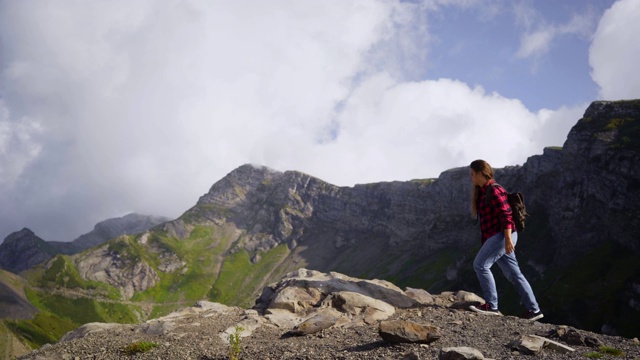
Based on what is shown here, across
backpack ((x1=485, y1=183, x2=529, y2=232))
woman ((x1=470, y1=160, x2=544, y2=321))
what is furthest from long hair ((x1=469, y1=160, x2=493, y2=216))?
backpack ((x1=485, y1=183, x2=529, y2=232))

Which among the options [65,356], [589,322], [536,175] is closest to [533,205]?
[536,175]

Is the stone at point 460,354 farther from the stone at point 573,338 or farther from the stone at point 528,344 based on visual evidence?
the stone at point 573,338

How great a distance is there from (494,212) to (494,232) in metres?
0.81

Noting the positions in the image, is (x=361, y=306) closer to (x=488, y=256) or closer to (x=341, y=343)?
(x=341, y=343)

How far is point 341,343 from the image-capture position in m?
13.5

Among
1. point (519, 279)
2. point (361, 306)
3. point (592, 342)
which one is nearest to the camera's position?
point (592, 342)

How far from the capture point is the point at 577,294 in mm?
111688

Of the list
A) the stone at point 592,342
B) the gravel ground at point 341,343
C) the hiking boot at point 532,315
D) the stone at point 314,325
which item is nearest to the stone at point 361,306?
the gravel ground at point 341,343

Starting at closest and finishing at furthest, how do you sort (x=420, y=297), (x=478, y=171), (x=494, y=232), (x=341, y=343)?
(x=341, y=343)
(x=494, y=232)
(x=478, y=171)
(x=420, y=297)

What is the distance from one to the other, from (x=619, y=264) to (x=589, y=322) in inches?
993

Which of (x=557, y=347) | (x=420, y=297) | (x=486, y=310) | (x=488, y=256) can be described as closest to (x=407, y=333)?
(x=557, y=347)

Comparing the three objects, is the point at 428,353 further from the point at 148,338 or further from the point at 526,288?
the point at 148,338

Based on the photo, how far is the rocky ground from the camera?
11984 millimetres

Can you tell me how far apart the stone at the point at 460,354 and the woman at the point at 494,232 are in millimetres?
5330
